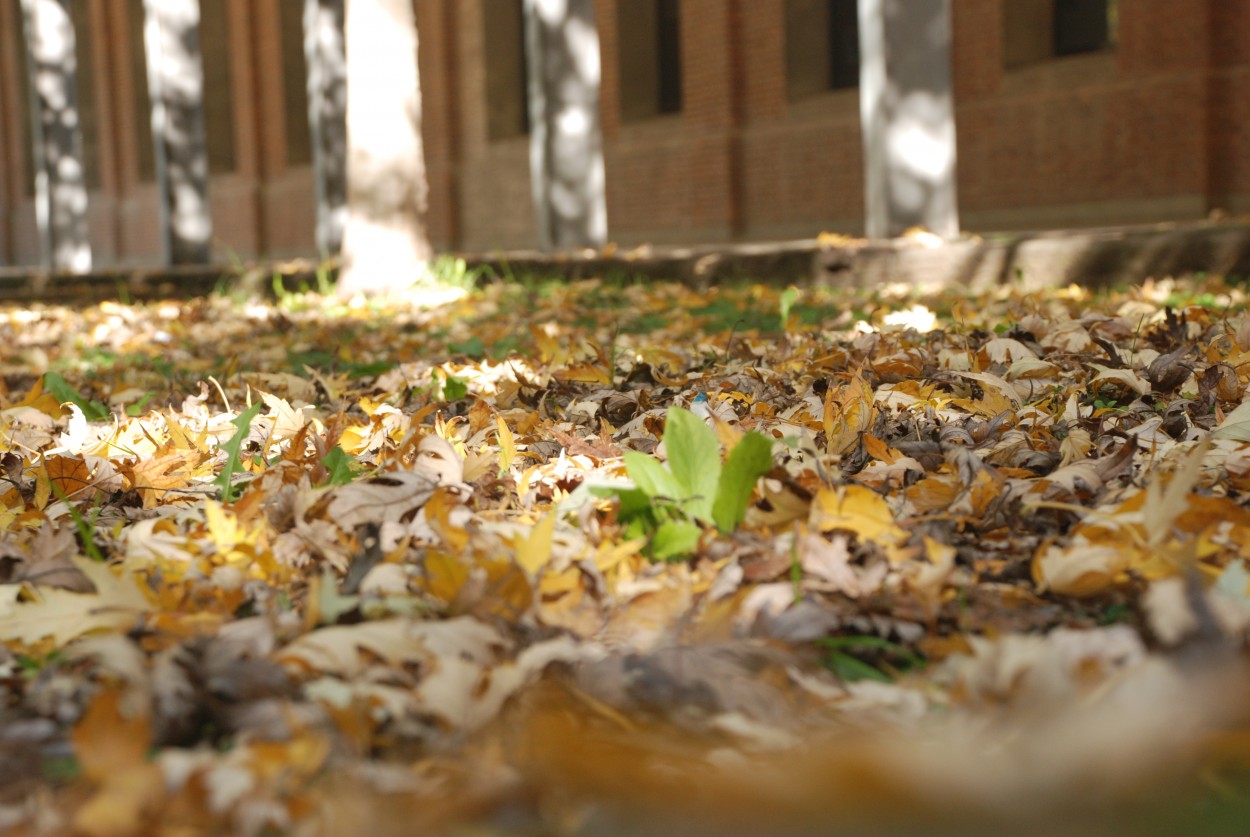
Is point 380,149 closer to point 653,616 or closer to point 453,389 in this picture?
point 453,389

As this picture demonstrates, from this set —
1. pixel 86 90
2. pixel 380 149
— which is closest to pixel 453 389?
pixel 380 149

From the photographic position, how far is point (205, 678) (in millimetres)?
1331

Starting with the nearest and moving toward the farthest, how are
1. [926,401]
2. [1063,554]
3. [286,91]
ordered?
[1063,554] < [926,401] < [286,91]

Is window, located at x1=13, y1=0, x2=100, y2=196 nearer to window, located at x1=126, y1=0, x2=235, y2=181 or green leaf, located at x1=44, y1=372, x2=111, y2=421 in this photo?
window, located at x1=126, y1=0, x2=235, y2=181

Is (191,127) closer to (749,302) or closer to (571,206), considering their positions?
(571,206)

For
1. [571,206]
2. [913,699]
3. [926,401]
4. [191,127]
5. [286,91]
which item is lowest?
[913,699]

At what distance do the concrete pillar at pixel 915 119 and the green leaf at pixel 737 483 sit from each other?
21.3ft

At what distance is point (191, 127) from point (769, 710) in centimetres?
1443

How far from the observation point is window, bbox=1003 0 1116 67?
13.0 metres

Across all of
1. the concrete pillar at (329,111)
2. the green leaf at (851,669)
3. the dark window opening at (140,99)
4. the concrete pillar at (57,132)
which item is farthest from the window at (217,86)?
the green leaf at (851,669)

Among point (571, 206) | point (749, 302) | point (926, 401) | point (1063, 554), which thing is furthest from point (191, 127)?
point (1063, 554)

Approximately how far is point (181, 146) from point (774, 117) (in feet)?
22.4

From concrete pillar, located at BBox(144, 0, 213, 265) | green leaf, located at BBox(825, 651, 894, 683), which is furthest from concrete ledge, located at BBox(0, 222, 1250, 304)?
concrete pillar, located at BBox(144, 0, 213, 265)

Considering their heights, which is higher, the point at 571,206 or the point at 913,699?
the point at 571,206
